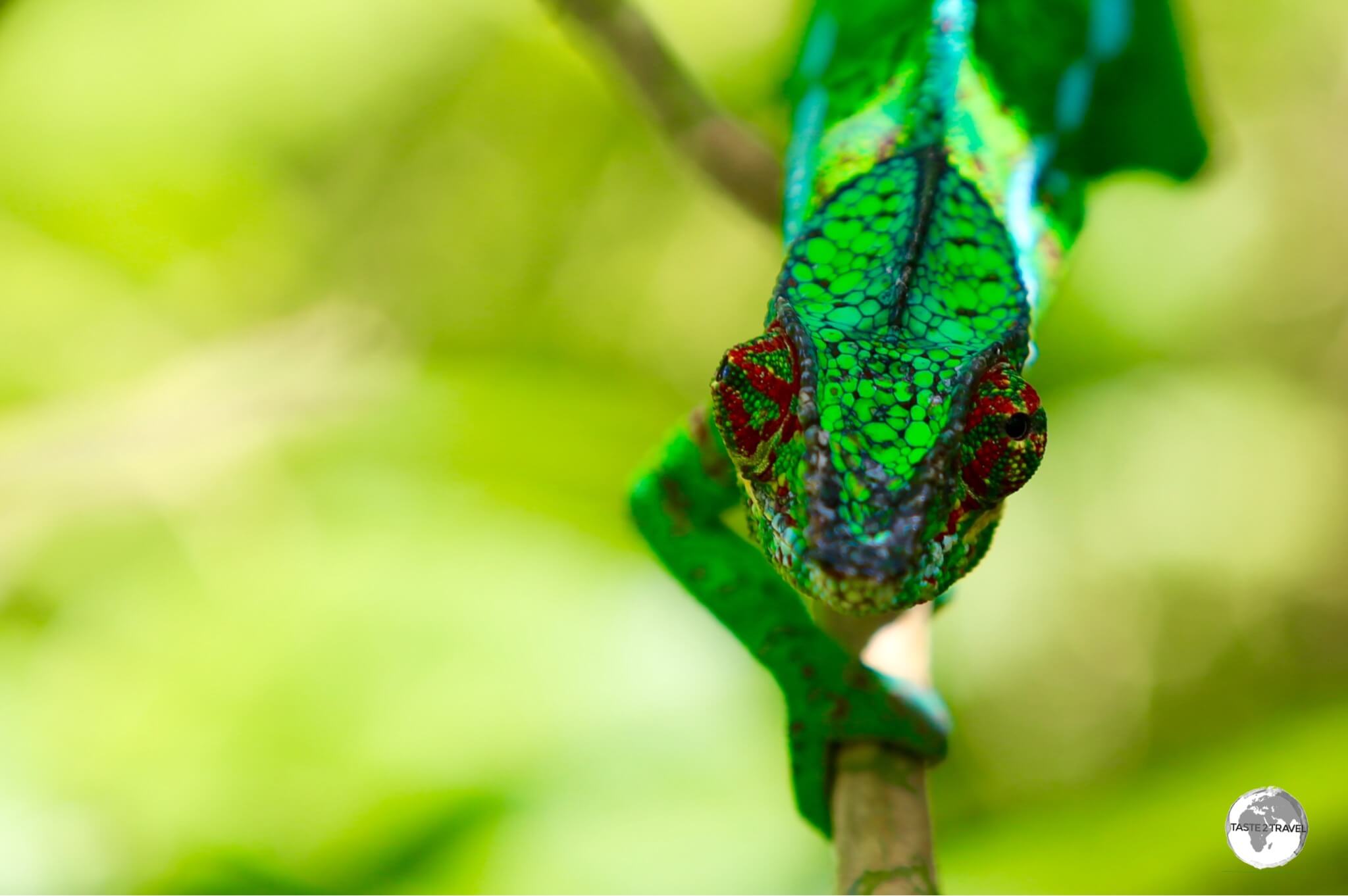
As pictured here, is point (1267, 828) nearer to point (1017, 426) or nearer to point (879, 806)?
point (879, 806)

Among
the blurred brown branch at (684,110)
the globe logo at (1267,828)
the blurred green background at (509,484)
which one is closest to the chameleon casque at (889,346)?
the blurred brown branch at (684,110)

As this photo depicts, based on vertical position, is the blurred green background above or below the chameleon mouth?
above

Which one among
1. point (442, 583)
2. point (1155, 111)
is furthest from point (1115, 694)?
point (442, 583)

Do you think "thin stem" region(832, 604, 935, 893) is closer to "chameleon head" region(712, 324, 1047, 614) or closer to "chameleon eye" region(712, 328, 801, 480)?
"chameleon head" region(712, 324, 1047, 614)

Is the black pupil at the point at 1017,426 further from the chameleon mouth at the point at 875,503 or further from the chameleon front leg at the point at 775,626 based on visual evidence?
the chameleon front leg at the point at 775,626

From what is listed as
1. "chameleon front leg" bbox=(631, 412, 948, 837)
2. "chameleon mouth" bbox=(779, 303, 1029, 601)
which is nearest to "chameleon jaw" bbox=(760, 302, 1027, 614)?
"chameleon mouth" bbox=(779, 303, 1029, 601)

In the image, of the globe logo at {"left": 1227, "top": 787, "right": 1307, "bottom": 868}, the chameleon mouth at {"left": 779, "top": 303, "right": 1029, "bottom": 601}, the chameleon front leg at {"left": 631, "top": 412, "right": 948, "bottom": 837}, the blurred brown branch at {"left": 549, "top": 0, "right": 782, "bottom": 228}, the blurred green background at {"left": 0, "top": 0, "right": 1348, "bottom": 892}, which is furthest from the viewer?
the blurred green background at {"left": 0, "top": 0, "right": 1348, "bottom": 892}
